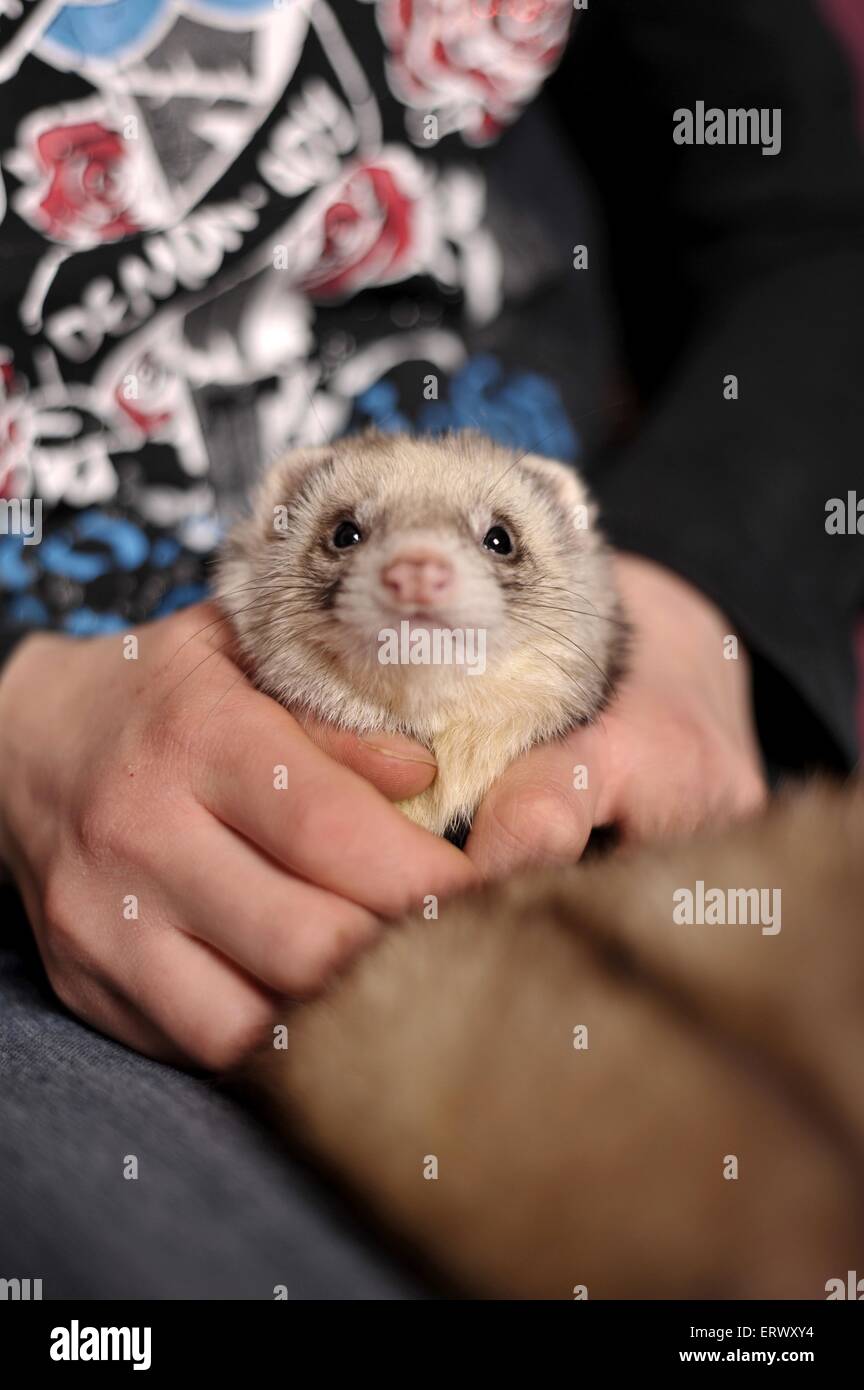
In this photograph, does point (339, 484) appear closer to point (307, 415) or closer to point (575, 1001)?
point (307, 415)

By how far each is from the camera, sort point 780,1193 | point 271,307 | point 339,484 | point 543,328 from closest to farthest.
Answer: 1. point 780,1193
2. point 339,484
3. point 271,307
4. point 543,328

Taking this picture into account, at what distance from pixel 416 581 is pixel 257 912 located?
26 centimetres

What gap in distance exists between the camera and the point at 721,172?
1527 millimetres

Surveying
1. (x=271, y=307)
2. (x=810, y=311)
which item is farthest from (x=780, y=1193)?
(x=810, y=311)

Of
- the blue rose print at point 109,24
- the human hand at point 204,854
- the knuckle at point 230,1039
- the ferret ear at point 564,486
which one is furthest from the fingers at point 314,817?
the blue rose print at point 109,24

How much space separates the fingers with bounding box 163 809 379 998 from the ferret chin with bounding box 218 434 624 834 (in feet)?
0.41

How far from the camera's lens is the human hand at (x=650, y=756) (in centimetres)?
77

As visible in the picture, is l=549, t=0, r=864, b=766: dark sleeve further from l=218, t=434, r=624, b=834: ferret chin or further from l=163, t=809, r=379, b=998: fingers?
l=163, t=809, r=379, b=998: fingers

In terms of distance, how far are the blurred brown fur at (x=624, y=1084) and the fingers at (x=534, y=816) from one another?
156mm

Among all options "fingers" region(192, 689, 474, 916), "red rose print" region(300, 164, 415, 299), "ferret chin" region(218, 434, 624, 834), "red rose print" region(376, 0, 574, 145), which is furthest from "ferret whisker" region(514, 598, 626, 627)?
"red rose print" region(376, 0, 574, 145)

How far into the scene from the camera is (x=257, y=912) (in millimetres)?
742
